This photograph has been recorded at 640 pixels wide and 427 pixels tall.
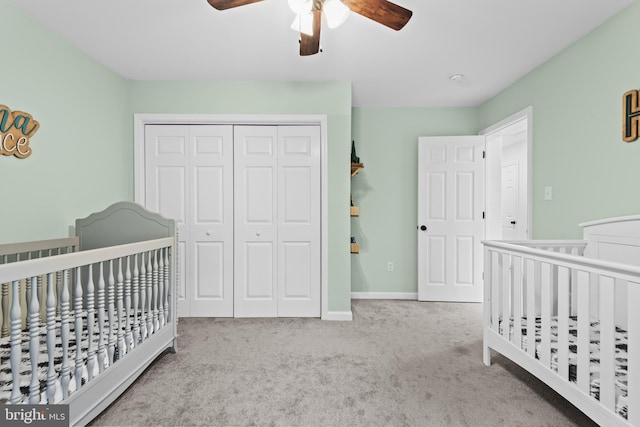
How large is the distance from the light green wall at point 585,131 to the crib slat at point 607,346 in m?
0.99

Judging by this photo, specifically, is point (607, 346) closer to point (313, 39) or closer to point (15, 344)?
point (313, 39)

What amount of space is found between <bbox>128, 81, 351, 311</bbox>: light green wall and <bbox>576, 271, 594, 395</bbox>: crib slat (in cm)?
185

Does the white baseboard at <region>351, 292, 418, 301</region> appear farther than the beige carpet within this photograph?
Yes

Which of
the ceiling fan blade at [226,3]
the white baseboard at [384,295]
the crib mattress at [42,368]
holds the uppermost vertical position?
the ceiling fan blade at [226,3]

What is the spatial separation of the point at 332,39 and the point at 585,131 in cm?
188

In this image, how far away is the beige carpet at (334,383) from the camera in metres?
1.52

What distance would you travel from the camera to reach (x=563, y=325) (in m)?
1.42

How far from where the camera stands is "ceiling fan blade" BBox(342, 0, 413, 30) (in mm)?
1365

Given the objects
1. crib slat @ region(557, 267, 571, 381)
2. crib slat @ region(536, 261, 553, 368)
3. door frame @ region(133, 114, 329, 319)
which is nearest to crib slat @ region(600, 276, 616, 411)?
crib slat @ region(557, 267, 571, 381)

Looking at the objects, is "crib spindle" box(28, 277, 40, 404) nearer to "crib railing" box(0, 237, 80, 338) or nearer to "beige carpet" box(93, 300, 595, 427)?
"beige carpet" box(93, 300, 595, 427)

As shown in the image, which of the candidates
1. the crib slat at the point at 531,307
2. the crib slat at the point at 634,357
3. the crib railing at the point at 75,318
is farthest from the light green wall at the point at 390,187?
the crib slat at the point at 634,357

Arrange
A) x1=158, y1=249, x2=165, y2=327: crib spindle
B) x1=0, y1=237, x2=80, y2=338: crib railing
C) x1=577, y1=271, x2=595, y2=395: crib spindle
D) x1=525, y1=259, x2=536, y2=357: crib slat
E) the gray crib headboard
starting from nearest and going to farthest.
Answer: x1=577, y1=271, x2=595, y2=395: crib spindle
x1=525, y1=259, x2=536, y2=357: crib slat
x1=0, y1=237, x2=80, y2=338: crib railing
x1=158, y1=249, x2=165, y2=327: crib spindle
the gray crib headboard

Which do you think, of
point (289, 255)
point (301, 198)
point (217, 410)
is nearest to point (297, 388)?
point (217, 410)

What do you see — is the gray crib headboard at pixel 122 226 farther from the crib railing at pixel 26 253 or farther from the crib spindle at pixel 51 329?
the crib spindle at pixel 51 329
